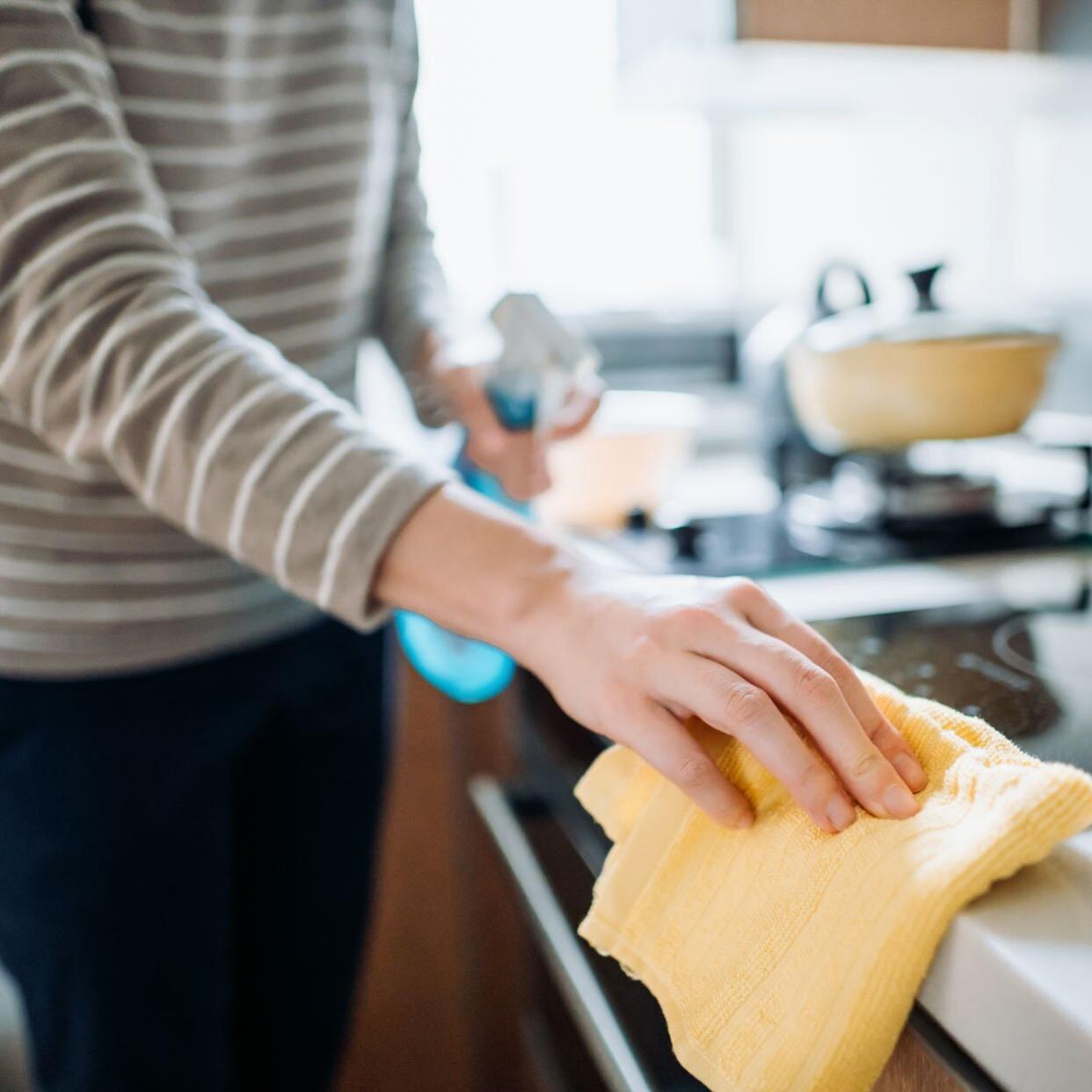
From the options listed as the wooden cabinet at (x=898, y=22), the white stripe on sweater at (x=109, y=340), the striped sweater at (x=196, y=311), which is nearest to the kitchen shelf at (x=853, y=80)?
the wooden cabinet at (x=898, y=22)

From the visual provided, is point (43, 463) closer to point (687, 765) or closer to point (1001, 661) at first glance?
point (687, 765)

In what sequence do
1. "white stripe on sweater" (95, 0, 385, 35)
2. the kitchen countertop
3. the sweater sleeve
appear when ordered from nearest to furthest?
the kitchen countertop
"white stripe on sweater" (95, 0, 385, 35)
the sweater sleeve

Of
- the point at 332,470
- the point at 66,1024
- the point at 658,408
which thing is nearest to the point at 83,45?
the point at 332,470

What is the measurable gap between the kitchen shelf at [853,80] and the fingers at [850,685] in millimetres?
775

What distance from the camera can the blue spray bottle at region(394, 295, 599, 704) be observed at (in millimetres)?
734

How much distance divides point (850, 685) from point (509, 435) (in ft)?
1.33

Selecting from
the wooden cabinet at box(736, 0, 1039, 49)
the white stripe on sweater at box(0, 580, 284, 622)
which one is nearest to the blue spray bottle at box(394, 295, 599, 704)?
the white stripe on sweater at box(0, 580, 284, 622)

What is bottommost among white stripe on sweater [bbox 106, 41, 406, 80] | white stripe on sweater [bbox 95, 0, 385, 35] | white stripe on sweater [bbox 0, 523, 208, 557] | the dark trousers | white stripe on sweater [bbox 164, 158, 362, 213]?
the dark trousers

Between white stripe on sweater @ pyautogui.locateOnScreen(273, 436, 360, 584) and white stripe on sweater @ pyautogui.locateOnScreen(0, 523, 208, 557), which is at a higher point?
white stripe on sweater @ pyautogui.locateOnScreen(273, 436, 360, 584)

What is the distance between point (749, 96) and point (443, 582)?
3.43ft

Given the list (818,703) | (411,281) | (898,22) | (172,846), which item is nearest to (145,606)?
(172,846)

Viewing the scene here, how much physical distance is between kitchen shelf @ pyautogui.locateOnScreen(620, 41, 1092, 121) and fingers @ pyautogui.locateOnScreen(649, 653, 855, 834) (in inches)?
31.9

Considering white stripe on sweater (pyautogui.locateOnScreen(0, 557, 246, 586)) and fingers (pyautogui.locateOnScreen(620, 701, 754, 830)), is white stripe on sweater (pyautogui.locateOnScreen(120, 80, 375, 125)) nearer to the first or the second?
white stripe on sweater (pyautogui.locateOnScreen(0, 557, 246, 586))

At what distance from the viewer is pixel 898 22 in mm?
1005
